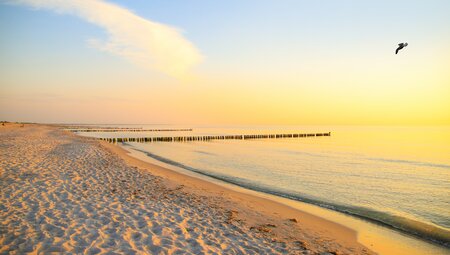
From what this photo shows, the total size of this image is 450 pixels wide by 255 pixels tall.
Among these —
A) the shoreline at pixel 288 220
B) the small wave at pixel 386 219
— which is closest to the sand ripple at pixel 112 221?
the shoreline at pixel 288 220

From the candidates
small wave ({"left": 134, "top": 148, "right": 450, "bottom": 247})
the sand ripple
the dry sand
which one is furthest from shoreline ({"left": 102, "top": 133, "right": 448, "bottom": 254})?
the sand ripple

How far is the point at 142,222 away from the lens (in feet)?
24.6

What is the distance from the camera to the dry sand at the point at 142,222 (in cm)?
605

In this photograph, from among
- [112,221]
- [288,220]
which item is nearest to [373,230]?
[288,220]

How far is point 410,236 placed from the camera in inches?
377

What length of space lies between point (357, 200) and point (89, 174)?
1318 centimetres

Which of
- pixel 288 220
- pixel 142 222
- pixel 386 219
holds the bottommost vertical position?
pixel 386 219

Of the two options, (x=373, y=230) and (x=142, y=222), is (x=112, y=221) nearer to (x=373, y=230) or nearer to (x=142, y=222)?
(x=142, y=222)

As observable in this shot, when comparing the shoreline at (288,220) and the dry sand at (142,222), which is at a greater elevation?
the dry sand at (142,222)

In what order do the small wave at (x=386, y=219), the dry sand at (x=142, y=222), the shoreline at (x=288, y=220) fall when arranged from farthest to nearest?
the small wave at (x=386, y=219) < the shoreline at (x=288, y=220) < the dry sand at (x=142, y=222)

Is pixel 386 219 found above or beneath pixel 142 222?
beneath

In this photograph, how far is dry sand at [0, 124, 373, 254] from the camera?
6.05 m

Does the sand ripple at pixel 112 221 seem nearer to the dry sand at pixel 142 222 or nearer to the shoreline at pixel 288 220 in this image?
the dry sand at pixel 142 222

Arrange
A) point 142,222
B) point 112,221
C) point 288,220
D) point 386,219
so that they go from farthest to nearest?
point 386,219, point 288,220, point 142,222, point 112,221
